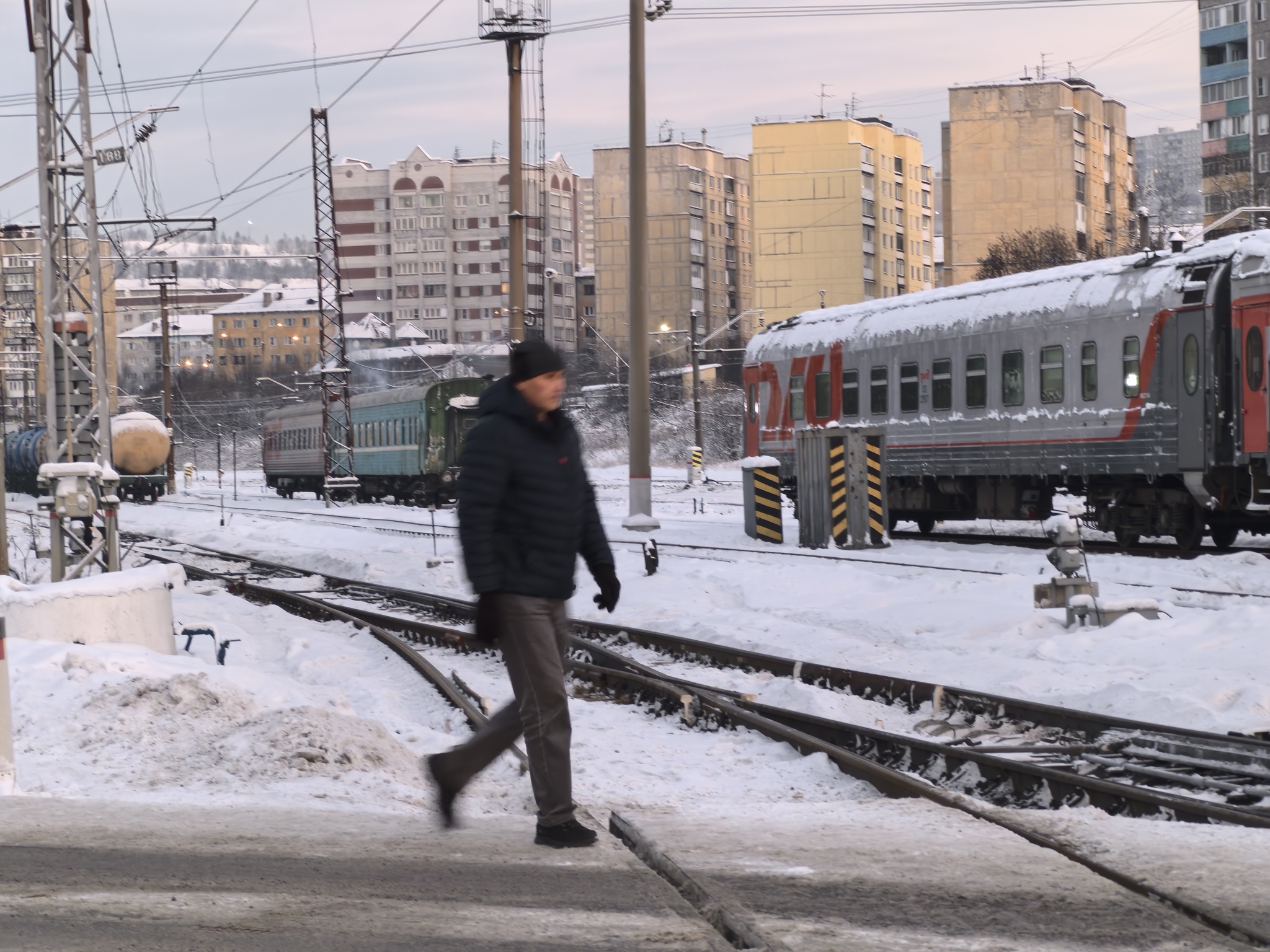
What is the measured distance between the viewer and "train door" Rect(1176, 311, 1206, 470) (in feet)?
64.4

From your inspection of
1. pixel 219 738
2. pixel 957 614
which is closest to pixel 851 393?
pixel 957 614

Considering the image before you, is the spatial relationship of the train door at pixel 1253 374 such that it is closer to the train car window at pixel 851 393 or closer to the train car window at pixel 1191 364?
the train car window at pixel 1191 364

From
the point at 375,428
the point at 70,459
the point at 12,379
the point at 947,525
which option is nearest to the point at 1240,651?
the point at 70,459

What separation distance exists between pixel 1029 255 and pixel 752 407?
2157 inches

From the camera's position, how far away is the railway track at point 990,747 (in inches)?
261

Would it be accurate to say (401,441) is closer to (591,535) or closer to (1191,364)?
(1191,364)

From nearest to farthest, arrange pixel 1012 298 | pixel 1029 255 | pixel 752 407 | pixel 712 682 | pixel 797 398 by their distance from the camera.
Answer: pixel 712 682
pixel 1012 298
pixel 797 398
pixel 752 407
pixel 1029 255

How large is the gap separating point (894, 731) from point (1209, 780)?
107 inches

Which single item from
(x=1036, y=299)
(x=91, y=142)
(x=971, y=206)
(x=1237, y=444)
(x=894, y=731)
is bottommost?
(x=894, y=731)

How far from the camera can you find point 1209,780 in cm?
730

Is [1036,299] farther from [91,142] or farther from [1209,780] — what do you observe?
[1209,780]

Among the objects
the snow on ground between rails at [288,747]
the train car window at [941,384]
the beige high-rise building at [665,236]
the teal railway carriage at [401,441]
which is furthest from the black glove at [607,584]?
the beige high-rise building at [665,236]

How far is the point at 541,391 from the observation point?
19.6 feet

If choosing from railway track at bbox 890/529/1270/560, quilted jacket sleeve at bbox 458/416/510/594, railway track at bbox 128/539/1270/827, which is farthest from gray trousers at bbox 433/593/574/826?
railway track at bbox 890/529/1270/560
